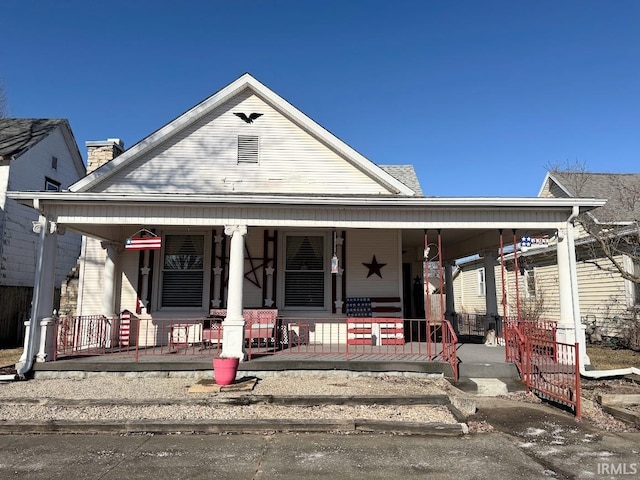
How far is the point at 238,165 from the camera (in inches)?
479

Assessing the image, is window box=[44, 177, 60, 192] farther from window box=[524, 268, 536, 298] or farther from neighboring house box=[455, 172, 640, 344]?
window box=[524, 268, 536, 298]

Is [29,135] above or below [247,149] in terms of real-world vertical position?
above

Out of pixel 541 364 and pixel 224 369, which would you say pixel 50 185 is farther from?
pixel 541 364

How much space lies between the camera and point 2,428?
5.77 meters

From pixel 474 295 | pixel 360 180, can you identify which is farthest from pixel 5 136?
pixel 474 295

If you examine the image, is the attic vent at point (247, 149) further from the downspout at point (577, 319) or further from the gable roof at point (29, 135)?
the gable roof at point (29, 135)

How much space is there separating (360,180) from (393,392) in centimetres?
641

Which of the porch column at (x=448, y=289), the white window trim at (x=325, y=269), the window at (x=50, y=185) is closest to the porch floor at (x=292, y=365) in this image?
the white window trim at (x=325, y=269)

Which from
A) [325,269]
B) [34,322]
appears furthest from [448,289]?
[34,322]

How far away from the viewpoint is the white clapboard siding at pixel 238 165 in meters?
12.0

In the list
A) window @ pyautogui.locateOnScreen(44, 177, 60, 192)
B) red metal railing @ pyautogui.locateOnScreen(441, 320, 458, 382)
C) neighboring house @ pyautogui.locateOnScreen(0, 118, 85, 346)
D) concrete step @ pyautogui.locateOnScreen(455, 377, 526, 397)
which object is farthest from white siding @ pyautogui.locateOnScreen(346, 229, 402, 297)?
window @ pyautogui.locateOnScreen(44, 177, 60, 192)

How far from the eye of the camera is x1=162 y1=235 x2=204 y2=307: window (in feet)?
38.3

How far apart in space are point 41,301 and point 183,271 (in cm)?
348

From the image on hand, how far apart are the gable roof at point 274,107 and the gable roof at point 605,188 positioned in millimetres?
11149
